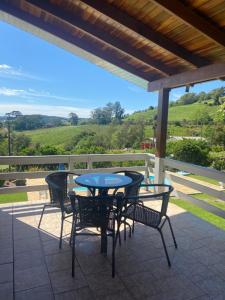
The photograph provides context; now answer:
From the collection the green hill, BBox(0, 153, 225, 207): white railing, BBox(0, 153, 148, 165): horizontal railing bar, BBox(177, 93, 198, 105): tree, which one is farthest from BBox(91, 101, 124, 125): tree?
BBox(0, 153, 225, 207): white railing

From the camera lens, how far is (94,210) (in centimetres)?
258

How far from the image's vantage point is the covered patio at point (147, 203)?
7.61 feet

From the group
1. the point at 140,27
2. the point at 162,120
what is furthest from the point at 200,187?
the point at 140,27

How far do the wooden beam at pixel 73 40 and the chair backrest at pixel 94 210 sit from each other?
105 inches

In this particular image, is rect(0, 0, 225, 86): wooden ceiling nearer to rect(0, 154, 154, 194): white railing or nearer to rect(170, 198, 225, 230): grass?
rect(0, 154, 154, 194): white railing

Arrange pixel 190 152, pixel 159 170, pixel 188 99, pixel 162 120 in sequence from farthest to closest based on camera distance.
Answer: pixel 188 99, pixel 190 152, pixel 159 170, pixel 162 120

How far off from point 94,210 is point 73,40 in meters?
2.80

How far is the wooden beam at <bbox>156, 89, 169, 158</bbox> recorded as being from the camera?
4.73 metres

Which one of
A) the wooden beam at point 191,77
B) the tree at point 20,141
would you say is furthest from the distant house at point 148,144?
the wooden beam at point 191,77

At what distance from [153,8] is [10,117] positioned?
8.76 meters

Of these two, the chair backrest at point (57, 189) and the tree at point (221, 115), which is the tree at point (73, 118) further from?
the chair backrest at point (57, 189)

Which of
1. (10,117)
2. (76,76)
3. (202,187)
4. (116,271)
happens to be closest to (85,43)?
(202,187)

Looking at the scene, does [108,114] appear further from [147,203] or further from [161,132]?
[147,203]

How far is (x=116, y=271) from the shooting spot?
253 centimetres
